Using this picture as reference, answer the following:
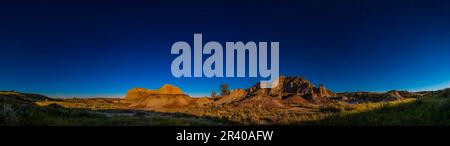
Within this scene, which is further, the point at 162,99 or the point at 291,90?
the point at 291,90

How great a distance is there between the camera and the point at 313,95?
57094 millimetres

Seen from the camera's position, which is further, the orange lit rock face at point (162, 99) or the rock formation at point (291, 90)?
the rock formation at point (291, 90)

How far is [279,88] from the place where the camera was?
60875 mm

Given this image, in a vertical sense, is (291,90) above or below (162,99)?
above

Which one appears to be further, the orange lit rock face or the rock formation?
the rock formation
